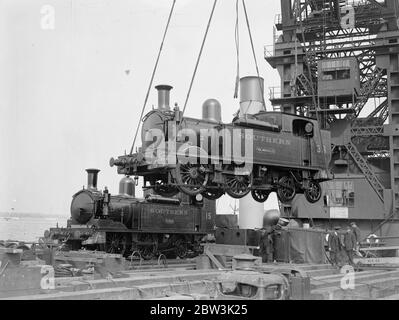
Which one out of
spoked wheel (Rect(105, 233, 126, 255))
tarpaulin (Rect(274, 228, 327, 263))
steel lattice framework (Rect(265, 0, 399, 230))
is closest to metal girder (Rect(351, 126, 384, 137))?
steel lattice framework (Rect(265, 0, 399, 230))

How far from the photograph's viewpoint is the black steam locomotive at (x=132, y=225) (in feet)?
54.2

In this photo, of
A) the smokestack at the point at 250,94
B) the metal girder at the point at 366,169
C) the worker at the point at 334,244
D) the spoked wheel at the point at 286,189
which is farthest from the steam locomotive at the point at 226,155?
the metal girder at the point at 366,169

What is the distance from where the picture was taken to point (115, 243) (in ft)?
54.7

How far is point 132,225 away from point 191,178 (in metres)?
5.43

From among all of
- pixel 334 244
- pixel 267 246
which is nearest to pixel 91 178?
pixel 267 246

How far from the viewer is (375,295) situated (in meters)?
8.48

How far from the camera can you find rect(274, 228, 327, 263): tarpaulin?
14570mm

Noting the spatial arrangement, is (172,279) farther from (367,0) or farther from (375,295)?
(367,0)

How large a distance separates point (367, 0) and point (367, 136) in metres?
7.30

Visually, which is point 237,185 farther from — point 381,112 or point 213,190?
point 381,112

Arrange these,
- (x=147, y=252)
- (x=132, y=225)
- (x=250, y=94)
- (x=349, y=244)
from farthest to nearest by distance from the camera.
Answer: (x=250, y=94), (x=147, y=252), (x=132, y=225), (x=349, y=244)

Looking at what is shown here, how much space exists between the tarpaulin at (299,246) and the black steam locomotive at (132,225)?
2.97 m
